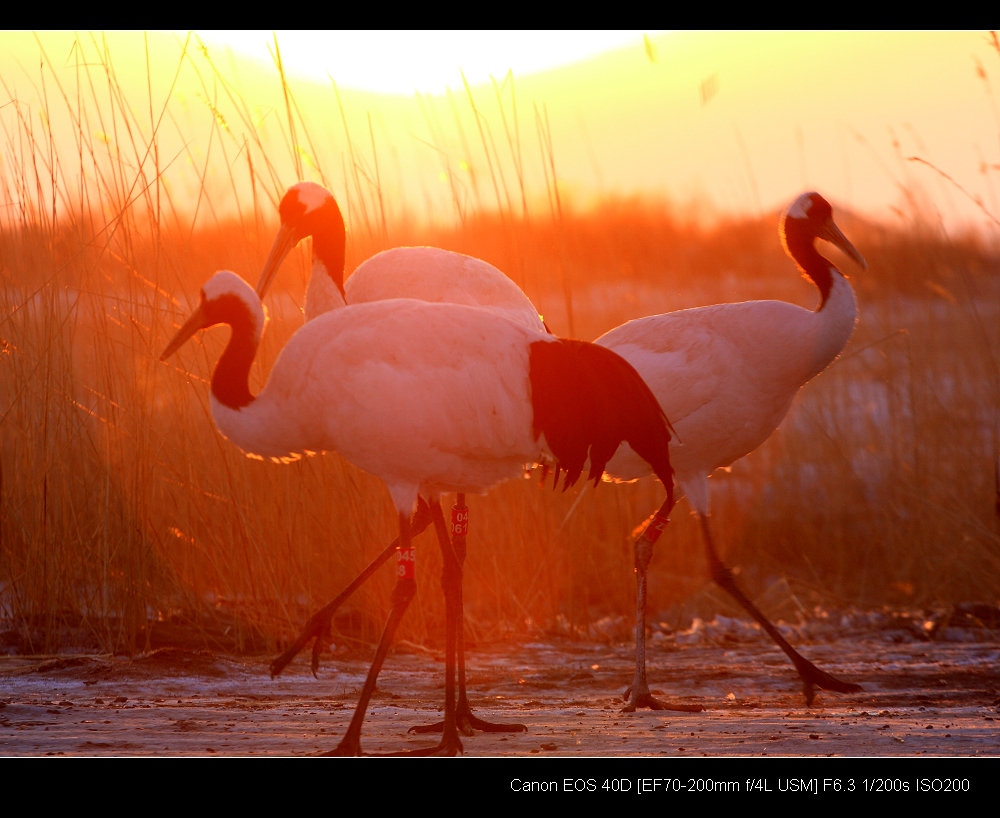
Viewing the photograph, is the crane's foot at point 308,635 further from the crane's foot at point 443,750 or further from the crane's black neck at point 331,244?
the crane's black neck at point 331,244

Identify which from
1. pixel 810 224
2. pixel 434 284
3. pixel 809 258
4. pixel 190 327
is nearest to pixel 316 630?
pixel 190 327

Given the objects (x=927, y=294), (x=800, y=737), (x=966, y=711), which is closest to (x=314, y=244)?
(x=800, y=737)

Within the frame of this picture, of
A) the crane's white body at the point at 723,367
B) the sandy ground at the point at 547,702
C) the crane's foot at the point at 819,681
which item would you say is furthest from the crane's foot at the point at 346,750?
the crane's foot at the point at 819,681

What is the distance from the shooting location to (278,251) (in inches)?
224

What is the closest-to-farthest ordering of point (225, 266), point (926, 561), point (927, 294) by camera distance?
point (225, 266) < point (926, 561) < point (927, 294)

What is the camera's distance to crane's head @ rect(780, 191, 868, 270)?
6367mm

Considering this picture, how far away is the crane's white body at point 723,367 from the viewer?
18.6ft

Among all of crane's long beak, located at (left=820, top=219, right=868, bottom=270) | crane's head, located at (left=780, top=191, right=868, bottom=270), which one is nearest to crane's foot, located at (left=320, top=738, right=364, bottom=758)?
crane's head, located at (left=780, top=191, right=868, bottom=270)

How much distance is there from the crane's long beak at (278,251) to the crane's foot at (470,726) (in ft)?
6.75

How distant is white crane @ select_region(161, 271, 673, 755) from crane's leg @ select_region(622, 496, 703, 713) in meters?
0.90

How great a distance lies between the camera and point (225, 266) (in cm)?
714

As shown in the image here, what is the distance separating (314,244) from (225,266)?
1635 mm

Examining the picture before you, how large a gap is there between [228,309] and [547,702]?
206cm

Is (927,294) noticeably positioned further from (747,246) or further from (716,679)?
(716,679)
